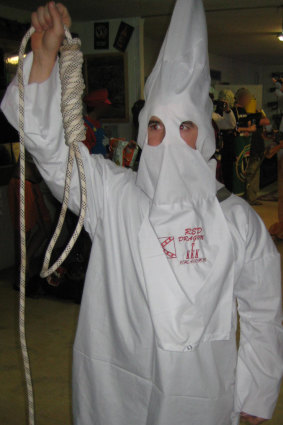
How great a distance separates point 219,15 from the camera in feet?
20.1

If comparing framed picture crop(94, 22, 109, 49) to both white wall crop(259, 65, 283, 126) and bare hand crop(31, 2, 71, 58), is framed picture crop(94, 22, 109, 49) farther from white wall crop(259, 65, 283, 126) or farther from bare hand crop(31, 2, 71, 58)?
white wall crop(259, 65, 283, 126)

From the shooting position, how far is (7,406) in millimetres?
2441

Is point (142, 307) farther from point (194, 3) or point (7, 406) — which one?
point (7, 406)

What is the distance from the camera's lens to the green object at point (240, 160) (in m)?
6.64

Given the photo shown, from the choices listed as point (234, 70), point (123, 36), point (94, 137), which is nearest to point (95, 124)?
point (94, 137)

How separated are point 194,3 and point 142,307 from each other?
91cm

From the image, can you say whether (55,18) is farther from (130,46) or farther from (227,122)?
(227,122)

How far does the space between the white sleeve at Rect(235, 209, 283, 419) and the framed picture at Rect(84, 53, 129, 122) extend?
15.6 ft

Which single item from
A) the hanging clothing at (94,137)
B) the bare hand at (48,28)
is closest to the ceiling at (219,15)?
the hanging clothing at (94,137)

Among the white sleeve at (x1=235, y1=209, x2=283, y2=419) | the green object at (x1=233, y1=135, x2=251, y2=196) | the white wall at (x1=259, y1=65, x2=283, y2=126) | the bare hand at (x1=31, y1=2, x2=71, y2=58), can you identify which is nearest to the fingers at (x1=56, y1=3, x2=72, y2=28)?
the bare hand at (x1=31, y1=2, x2=71, y2=58)

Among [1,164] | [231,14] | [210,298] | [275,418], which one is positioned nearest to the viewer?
[210,298]

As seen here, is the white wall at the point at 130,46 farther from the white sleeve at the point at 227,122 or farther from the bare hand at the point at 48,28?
the bare hand at the point at 48,28

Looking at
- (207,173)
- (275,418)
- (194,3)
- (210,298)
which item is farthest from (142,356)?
(275,418)

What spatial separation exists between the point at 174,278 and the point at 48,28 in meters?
0.71
